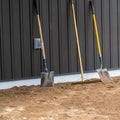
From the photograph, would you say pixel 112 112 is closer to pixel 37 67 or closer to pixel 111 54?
pixel 37 67

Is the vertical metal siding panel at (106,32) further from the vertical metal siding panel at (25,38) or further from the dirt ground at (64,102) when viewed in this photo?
the vertical metal siding panel at (25,38)

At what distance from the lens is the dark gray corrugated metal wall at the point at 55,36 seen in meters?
6.39

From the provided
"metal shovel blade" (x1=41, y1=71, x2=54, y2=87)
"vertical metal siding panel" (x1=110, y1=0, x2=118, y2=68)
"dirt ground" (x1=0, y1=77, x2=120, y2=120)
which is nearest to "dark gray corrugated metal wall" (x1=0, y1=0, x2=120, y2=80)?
"vertical metal siding panel" (x1=110, y1=0, x2=118, y2=68)

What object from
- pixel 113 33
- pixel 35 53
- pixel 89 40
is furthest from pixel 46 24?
pixel 113 33

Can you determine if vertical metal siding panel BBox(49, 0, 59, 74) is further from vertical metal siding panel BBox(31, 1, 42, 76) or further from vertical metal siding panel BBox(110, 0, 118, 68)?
vertical metal siding panel BBox(110, 0, 118, 68)

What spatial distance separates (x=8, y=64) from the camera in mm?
6387

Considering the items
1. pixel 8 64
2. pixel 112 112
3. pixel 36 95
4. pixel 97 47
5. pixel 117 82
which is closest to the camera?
pixel 112 112

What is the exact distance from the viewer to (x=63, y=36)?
276 inches

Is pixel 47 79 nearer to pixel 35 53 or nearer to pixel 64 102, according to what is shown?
pixel 35 53

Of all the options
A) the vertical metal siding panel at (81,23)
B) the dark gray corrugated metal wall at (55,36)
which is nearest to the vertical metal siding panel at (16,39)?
the dark gray corrugated metal wall at (55,36)

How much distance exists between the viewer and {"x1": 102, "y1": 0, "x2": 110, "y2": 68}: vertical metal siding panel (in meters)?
7.53

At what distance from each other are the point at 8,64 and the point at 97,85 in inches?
64.5

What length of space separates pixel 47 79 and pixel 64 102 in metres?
1.18

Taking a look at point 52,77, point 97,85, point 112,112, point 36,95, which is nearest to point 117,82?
point 97,85
